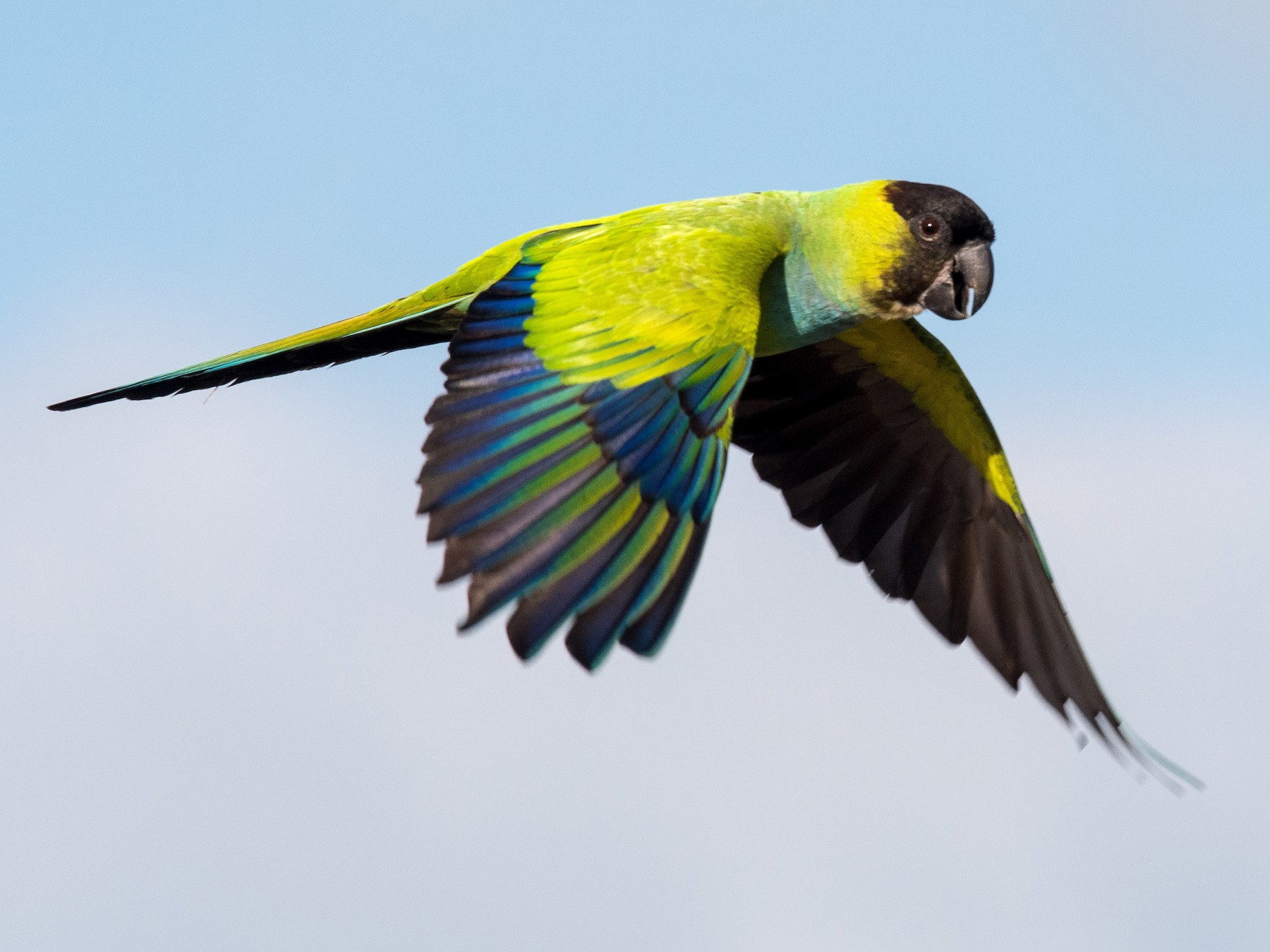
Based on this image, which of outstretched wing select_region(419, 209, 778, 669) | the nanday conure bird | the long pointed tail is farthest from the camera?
the long pointed tail

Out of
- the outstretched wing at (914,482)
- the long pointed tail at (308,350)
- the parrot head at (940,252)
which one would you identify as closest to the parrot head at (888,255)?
the parrot head at (940,252)

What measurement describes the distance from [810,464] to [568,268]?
2.56m

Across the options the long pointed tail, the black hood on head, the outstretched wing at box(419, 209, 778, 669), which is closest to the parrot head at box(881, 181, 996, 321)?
the black hood on head

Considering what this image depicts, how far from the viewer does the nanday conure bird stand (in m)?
5.84

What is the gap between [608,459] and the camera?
6.24 m

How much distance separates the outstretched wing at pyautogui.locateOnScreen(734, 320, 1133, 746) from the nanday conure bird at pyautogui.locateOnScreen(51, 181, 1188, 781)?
0.01 m

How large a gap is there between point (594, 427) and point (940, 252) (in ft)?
8.78

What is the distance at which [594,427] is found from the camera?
638 centimetres

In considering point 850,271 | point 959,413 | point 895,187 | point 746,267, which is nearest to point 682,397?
point 746,267

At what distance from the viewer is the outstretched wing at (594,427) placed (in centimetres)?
562

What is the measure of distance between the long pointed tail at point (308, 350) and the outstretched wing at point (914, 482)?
6.87ft

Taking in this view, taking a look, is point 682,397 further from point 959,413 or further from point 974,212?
point 959,413

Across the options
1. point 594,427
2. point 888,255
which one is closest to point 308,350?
point 594,427

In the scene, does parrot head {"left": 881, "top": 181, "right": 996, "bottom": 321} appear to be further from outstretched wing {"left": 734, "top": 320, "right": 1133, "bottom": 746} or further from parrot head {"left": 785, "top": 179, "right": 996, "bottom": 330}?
outstretched wing {"left": 734, "top": 320, "right": 1133, "bottom": 746}
